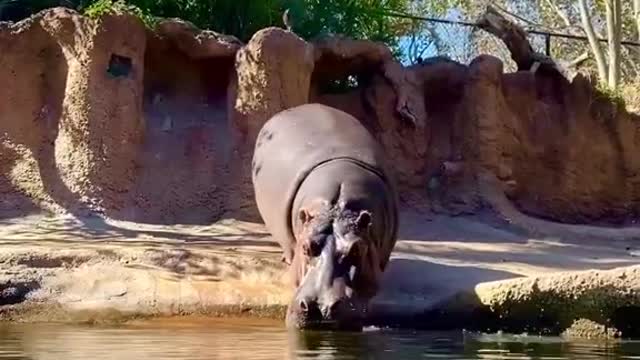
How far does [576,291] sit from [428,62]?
8.12 metres

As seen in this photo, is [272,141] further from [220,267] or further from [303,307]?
[303,307]

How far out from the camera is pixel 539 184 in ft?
48.8

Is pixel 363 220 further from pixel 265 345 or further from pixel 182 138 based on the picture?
pixel 182 138

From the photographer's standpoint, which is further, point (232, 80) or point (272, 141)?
point (232, 80)

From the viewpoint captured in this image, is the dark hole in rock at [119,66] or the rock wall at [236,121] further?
the dark hole in rock at [119,66]

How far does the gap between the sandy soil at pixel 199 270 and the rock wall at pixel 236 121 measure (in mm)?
670

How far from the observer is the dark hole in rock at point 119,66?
491 inches

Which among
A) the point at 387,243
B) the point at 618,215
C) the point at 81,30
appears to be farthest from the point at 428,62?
the point at 387,243

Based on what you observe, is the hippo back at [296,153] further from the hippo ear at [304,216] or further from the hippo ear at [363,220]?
the hippo ear at [363,220]

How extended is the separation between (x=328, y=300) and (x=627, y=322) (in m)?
1.62

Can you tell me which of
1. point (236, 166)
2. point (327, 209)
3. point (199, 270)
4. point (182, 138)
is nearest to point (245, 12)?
point (182, 138)

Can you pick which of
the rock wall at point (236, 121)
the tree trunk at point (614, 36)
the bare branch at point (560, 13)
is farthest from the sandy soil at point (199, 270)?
the bare branch at point (560, 13)

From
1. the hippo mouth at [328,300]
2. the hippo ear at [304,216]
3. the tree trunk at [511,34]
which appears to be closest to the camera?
the hippo mouth at [328,300]

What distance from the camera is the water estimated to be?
18.0 feet
